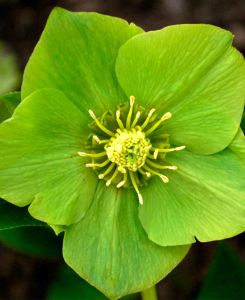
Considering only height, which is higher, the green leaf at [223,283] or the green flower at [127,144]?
the green flower at [127,144]

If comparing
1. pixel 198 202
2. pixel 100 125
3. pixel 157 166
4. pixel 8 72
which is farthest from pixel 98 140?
pixel 8 72

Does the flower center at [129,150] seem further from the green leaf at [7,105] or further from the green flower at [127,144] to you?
the green leaf at [7,105]

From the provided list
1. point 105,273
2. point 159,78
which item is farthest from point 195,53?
point 105,273

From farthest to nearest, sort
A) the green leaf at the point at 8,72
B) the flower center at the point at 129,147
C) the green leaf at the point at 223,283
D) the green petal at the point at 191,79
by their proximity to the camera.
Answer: the green leaf at the point at 8,72
the green leaf at the point at 223,283
the flower center at the point at 129,147
the green petal at the point at 191,79

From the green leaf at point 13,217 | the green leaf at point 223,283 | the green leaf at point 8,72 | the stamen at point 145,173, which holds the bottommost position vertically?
the green leaf at point 223,283

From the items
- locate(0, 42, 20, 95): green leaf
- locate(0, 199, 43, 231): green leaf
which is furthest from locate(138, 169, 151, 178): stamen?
locate(0, 42, 20, 95): green leaf

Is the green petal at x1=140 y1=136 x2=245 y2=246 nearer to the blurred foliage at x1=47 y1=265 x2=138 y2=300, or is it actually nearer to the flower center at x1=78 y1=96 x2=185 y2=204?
the flower center at x1=78 y1=96 x2=185 y2=204

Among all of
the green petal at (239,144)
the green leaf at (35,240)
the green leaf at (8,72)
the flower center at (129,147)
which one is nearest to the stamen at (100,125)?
the flower center at (129,147)
